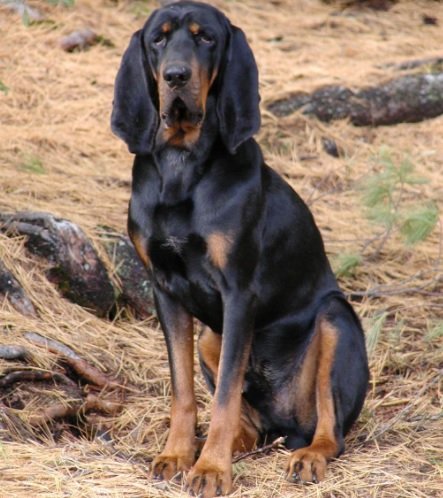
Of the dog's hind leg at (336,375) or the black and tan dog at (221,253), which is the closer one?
the black and tan dog at (221,253)

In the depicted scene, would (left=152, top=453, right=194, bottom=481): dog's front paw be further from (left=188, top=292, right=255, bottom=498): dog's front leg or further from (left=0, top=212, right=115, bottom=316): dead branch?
(left=0, top=212, right=115, bottom=316): dead branch

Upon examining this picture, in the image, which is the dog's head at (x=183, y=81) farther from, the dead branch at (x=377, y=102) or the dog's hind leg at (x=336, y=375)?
the dead branch at (x=377, y=102)

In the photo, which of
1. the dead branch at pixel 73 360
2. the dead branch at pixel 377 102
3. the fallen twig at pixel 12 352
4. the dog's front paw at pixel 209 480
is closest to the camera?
the dog's front paw at pixel 209 480

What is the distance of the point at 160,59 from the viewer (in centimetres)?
369

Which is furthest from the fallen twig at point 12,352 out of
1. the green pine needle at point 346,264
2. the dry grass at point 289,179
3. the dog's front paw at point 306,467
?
the green pine needle at point 346,264

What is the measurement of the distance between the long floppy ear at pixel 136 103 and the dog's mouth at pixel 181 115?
110 millimetres

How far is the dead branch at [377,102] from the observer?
7656 mm

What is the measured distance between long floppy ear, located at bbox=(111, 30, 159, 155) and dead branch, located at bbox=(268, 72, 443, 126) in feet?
12.5

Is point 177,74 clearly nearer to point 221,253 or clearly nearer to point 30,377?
point 221,253

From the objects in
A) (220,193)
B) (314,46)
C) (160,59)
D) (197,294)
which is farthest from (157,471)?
(314,46)

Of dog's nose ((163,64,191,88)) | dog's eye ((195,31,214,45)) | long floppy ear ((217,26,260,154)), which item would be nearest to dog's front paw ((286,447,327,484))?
long floppy ear ((217,26,260,154))

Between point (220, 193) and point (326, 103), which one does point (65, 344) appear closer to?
point (220, 193)

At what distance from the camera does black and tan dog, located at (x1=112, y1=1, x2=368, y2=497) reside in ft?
12.0

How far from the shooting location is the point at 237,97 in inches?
150
